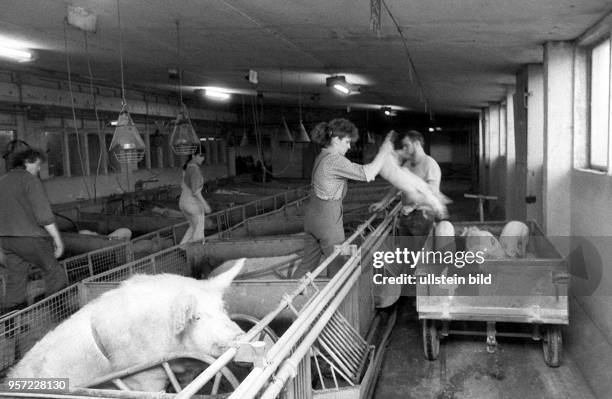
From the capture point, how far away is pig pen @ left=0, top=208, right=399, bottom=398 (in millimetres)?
2844

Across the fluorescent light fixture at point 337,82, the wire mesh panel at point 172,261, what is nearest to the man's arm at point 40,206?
the wire mesh panel at point 172,261

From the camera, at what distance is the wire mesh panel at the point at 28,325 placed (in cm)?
349

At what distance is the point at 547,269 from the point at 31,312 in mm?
4385

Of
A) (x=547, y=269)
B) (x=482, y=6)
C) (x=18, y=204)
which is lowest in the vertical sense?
(x=547, y=269)

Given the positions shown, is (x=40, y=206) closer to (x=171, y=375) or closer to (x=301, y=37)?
(x=171, y=375)

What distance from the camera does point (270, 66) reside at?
9.29 metres

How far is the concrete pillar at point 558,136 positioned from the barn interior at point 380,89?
0.02 m

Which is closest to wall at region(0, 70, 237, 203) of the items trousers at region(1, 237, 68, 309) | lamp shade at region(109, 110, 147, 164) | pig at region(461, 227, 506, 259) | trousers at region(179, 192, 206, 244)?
trousers at region(179, 192, 206, 244)

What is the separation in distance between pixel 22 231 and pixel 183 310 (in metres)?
3.48

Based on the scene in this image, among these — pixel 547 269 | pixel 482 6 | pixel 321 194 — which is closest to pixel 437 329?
pixel 547 269

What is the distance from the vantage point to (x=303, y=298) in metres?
4.20

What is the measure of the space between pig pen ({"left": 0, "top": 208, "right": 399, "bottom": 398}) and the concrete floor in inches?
23.3

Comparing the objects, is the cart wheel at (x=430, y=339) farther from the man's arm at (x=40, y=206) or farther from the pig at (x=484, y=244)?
the man's arm at (x=40, y=206)

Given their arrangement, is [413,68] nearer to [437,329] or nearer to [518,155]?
[518,155]
